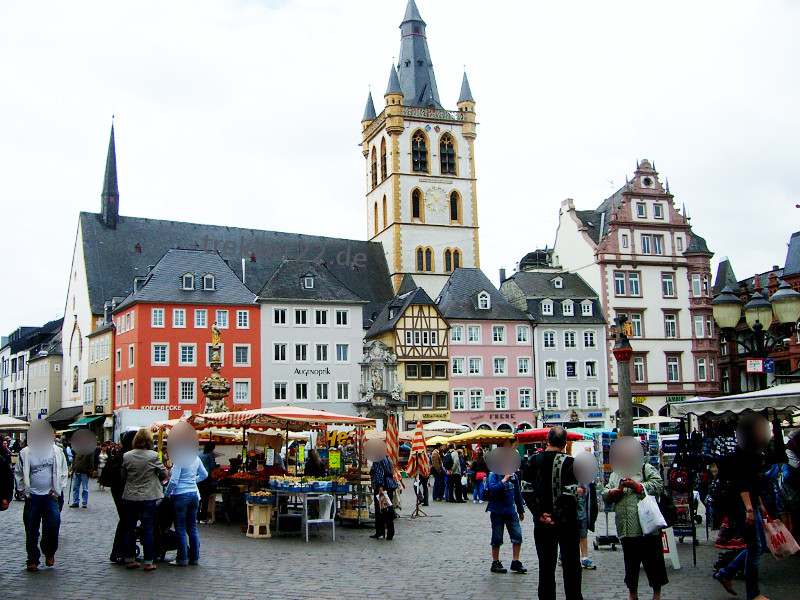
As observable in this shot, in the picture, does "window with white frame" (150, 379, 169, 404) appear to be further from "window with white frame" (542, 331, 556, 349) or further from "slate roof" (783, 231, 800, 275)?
"slate roof" (783, 231, 800, 275)

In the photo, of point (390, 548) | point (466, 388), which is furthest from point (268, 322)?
point (390, 548)

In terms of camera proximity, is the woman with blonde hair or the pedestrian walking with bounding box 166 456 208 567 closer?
the woman with blonde hair

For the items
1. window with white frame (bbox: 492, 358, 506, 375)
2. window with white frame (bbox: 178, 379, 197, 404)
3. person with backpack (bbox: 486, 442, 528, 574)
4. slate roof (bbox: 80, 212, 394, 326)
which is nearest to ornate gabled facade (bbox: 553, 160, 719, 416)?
window with white frame (bbox: 492, 358, 506, 375)

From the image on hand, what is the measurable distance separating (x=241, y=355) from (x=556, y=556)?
4585 centimetres

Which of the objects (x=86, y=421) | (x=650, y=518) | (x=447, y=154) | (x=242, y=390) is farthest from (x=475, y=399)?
(x=650, y=518)

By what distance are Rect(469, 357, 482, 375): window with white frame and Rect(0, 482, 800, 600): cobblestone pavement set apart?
1575 inches

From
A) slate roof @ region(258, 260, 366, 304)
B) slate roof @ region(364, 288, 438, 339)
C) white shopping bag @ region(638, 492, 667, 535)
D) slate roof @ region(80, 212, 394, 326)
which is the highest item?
slate roof @ region(80, 212, 394, 326)

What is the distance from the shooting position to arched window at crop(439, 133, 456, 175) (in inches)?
2874

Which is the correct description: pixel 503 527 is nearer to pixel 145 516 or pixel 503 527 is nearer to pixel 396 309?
pixel 145 516

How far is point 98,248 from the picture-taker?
200ft

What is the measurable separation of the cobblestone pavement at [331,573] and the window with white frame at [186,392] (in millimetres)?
35127

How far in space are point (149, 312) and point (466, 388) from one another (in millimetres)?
Result: 18538

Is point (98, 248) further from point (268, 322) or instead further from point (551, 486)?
point (551, 486)

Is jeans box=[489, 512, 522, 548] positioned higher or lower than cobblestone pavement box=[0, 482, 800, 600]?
higher
